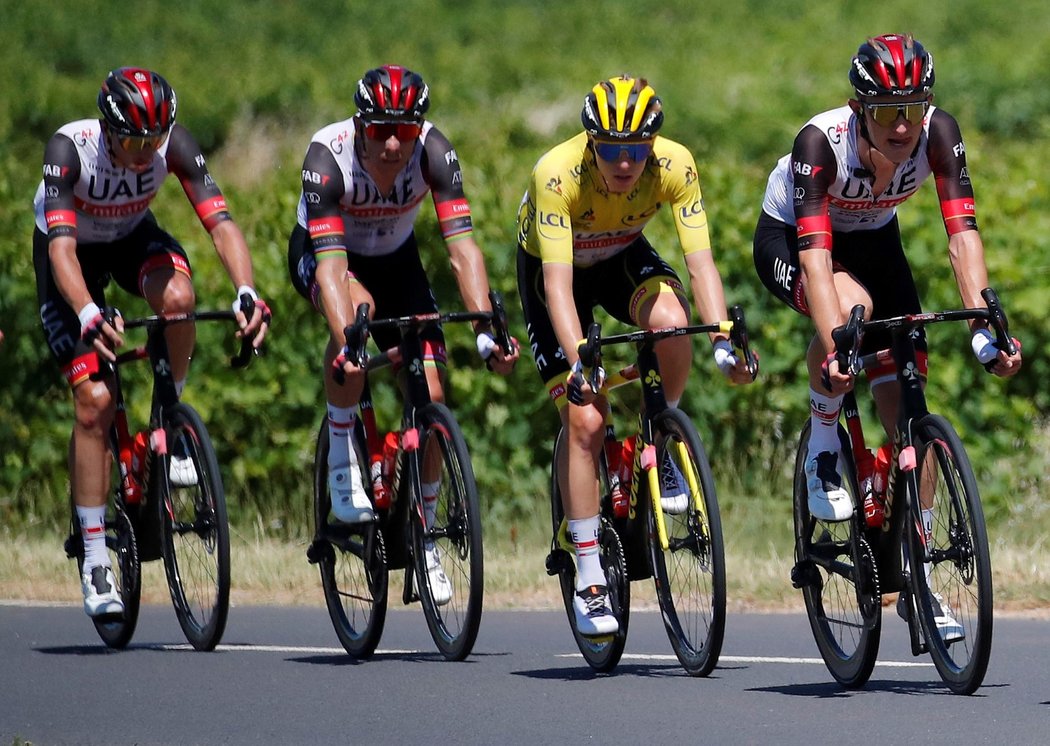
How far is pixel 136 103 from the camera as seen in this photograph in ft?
27.2

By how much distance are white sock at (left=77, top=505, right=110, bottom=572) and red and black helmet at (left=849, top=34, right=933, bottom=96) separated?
394cm

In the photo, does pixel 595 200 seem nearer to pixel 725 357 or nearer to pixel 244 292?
pixel 725 357

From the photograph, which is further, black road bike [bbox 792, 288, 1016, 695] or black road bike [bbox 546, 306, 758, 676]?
black road bike [bbox 546, 306, 758, 676]

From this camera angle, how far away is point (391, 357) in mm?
8211

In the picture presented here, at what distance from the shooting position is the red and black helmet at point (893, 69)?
6879 mm

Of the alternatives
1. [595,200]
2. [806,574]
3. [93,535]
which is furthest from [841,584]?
[93,535]

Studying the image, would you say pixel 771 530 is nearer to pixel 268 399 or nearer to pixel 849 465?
pixel 268 399

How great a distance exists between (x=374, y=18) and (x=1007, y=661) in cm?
3658

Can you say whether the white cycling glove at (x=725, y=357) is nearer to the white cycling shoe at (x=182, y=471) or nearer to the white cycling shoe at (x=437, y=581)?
the white cycling shoe at (x=437, y=581)

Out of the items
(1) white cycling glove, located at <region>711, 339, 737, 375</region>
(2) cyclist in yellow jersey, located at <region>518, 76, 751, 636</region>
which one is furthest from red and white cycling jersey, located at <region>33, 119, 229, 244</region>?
(1) white cycling glove, located at <region>711, 339, 737, 375</region>

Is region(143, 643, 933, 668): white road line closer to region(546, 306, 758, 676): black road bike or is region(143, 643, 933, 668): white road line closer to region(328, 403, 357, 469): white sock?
region(546, 306, 758, 676): black road bike

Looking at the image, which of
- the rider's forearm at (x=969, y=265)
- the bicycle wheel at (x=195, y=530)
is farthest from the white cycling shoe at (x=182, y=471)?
the rider's forearm at (x=969, y=265)

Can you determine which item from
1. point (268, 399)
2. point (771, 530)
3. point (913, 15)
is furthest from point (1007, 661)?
point (913, 15)

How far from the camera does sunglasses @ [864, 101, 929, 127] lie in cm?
695
